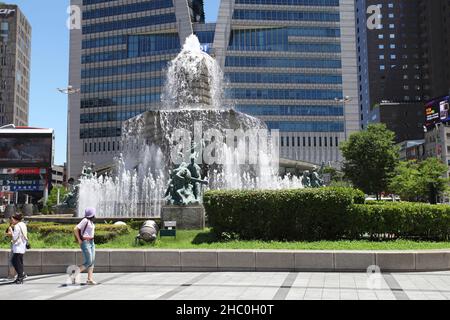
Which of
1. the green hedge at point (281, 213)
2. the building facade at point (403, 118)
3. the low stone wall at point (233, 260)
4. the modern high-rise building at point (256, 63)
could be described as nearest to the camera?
the low stone wall at point (233, 260)

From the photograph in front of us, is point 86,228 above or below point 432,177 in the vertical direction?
below

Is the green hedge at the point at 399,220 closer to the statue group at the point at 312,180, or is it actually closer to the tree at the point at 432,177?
the statue group at the point at 312,180

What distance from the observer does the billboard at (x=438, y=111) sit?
81688mm

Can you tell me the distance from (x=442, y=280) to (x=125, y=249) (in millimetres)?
7447

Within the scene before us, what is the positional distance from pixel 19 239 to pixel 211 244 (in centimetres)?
487

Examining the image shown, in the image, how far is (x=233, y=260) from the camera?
11766 millimetres

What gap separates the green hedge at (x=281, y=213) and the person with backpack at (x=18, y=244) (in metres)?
4.95

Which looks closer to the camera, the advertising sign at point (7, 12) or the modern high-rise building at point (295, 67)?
the modern high-rise building at point (295, 67)

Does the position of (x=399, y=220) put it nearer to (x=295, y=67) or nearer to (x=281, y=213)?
(x=281, y=213)

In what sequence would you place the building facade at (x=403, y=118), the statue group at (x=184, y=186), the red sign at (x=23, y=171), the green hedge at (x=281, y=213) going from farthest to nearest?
1. the building facade at (x=403, y=118)
2. the red sign at (x=23, y=171)
3. the statue group at (x=184, y=186)
4. the green hedge at (x=281, y=213)

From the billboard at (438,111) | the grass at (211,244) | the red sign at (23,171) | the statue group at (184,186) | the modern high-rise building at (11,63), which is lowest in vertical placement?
the grass at (211,244)

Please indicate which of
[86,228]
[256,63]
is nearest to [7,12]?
[256,63]

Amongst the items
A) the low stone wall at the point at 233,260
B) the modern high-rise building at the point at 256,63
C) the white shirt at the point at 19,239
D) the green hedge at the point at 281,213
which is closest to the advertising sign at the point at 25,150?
the modern high-rise building at the point at 256,63

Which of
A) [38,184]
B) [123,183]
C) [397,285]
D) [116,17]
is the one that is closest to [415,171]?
[123,183]
